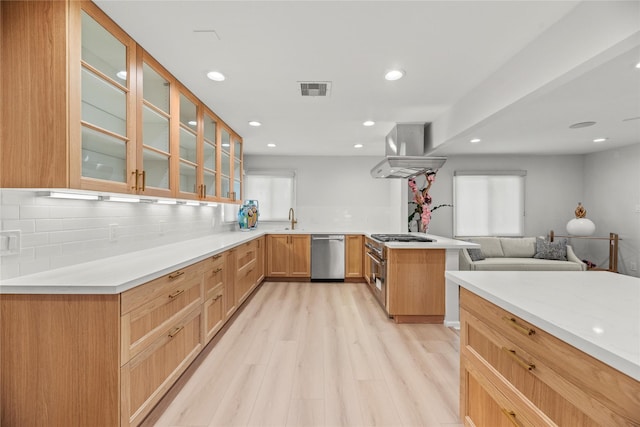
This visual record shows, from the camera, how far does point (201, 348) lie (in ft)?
7.50

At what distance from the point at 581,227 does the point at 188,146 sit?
19.6 ft

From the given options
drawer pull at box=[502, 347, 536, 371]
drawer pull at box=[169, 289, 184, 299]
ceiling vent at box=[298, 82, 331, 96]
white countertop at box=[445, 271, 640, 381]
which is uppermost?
ceiling vent at box=[298, 82, 331, 96]

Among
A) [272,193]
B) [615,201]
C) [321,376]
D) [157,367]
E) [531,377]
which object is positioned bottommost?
[321,376]

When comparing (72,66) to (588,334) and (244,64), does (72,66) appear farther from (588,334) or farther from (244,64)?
(588,334)

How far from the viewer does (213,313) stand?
99.6 inches

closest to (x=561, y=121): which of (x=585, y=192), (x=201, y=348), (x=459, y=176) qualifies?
(x=459, y=176)

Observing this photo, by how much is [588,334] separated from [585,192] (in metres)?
6.07

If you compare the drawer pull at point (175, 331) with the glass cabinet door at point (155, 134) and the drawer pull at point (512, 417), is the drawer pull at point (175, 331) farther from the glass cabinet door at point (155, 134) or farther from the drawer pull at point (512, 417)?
the drawer pull at point (512, 417)

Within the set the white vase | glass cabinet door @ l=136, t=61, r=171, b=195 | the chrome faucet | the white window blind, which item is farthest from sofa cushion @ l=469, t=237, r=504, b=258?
glass cabinet door @ l=136, t=61, r=171, b=195

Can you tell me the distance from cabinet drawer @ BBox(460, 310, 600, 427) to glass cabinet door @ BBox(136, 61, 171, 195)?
217 centimetres

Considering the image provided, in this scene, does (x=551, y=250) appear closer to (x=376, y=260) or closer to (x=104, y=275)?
(x=376, y=260)

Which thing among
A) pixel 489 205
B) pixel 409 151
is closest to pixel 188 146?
pixel 409 151

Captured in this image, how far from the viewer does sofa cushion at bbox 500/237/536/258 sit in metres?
4.88

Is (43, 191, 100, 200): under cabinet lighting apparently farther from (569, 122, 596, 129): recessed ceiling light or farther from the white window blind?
(569, 122, 596, 129): recessed ceiling light
